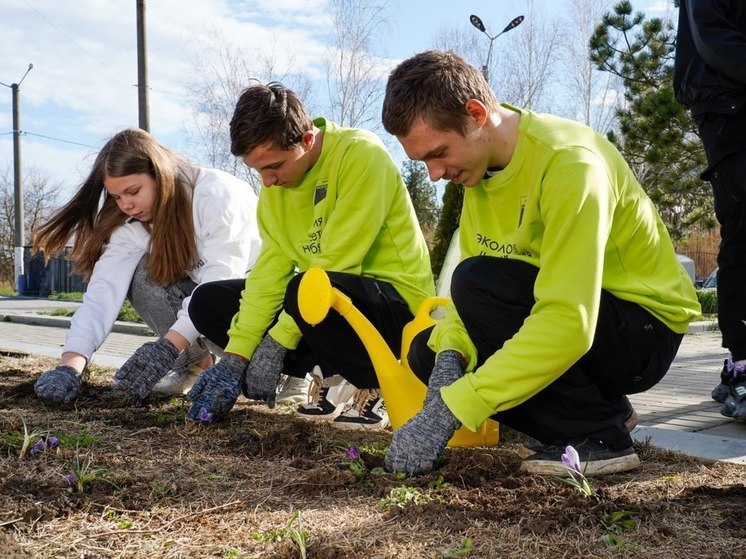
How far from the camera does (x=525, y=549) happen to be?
1603 millimetres

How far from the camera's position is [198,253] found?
3824mm

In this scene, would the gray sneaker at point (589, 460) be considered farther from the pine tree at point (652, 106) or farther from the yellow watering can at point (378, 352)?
the pine tree at point (652, 106)

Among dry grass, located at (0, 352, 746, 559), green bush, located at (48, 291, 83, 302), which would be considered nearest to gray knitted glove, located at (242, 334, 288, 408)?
dry grass, located at (0, 352, 746, 559)

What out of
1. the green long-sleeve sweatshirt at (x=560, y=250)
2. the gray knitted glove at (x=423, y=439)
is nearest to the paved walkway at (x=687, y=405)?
the green long-sleeve sweatshirt at (x=560, y=250)

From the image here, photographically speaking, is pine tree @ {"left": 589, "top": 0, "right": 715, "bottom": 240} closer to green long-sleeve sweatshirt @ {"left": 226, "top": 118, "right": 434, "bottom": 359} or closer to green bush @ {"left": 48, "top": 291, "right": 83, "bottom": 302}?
green long-sleeve sweatshirt @ {"left": 226, "top": 118, "right": 434, "bottom": 359}

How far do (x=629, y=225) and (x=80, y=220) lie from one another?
2866 millimetres

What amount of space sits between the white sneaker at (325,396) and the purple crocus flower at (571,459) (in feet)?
4.62

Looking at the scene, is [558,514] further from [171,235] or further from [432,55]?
[171,235]

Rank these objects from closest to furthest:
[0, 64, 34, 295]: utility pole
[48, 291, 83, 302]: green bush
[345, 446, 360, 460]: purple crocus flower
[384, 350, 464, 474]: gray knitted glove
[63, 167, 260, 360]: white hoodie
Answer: [384, 350, 464, 474]: gray knitted glove, [345, 446, 360, 460]: purple crocus flower, [63, 167, 260, 360]: white hoodie, [48, 291, 83, 302]: green bush, [0, 64, 34, 295]: utility pole

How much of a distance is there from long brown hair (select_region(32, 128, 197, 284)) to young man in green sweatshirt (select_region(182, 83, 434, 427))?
58cm

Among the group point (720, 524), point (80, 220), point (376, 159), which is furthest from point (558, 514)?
point (80, 220)

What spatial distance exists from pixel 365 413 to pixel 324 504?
48.0 inches

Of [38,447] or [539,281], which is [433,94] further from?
[38,447]

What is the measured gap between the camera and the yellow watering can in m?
2.71
